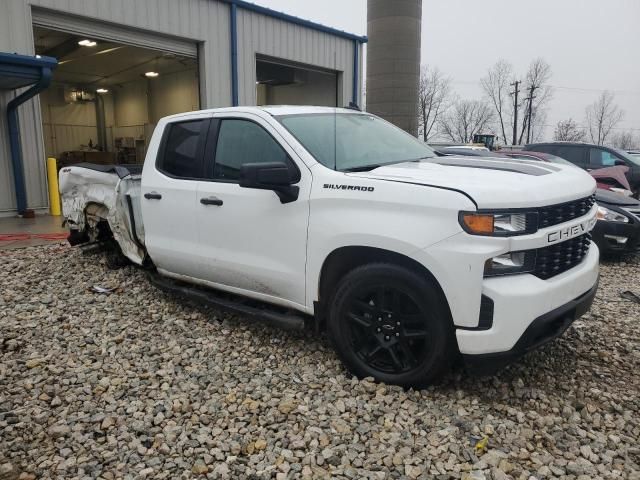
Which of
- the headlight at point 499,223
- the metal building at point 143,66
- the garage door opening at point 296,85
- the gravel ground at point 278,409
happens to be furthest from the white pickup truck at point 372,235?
the garage door opening at point 296,85

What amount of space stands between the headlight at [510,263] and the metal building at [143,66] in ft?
33.4

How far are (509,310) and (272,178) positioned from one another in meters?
1.63

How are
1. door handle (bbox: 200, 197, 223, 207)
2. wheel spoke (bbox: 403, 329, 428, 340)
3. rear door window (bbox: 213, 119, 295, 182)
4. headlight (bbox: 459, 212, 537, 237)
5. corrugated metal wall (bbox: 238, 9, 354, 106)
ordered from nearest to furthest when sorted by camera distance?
1. headlight (bbox: 459, 212, 537, 237)
2. wheel spoke (bbox: 403, 329, 428, 340)
3. rear door window (bbox: 213, 119, 295, 182)
4. door handle (bbox: 200, 197, 223, 207)
5. corrugated metal wall (bbox: 238, 9, 354, 106)

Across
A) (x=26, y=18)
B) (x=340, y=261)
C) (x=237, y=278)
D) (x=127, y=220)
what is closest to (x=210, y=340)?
(x=237, y=278)

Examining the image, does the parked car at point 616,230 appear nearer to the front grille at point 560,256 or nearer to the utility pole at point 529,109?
the front grille at point 560,256

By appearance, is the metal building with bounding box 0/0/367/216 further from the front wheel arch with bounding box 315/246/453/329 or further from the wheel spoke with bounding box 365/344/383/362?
the wheel spoke with bounding box 365/344/383/362

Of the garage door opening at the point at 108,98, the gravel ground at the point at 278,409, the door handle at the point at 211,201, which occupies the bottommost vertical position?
the gravel ground at the point at 278,409

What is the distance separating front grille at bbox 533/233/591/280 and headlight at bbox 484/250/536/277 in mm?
59

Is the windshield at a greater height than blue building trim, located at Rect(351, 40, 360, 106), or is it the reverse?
blue building trim, located at Rect(351, 40, 360, 106)

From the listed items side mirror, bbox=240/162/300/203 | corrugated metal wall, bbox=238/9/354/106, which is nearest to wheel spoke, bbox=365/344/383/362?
side mirror, bbox=240/162/300/203

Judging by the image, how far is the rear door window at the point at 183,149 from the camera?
4453mm

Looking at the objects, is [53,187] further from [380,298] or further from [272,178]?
[380,298]

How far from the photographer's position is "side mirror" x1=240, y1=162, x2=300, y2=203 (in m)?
3.36

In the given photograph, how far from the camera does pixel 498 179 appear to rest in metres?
Result: 3.09
